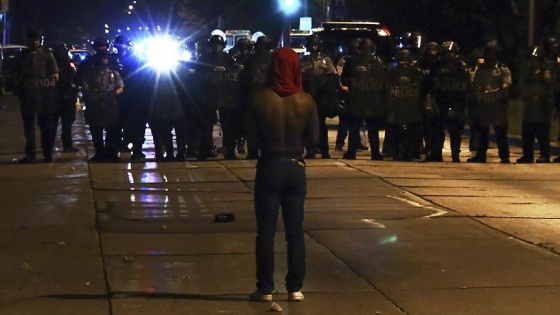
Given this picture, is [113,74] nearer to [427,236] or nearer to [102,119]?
[102,119]

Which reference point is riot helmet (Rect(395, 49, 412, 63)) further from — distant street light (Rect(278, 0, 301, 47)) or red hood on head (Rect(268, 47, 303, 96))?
distant street light (Rect(278, 0, 301, 47))

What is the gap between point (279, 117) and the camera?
8.05 metres

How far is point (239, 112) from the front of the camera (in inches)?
687

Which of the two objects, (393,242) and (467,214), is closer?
(393,242)

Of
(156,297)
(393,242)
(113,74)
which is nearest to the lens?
(156,297)

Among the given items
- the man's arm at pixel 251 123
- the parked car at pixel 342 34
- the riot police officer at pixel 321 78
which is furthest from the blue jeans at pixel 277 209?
the parked car at pixel 342 34

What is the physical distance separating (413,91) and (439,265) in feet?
26.3

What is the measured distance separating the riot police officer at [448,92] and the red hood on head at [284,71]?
9299 mm

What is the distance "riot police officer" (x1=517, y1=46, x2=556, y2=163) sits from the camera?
56.2 ft

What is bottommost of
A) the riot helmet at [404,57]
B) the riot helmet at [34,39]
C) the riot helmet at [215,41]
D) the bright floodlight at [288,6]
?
the riot helmet at [404,57]

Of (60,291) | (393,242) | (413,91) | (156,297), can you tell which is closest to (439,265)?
(393,242)

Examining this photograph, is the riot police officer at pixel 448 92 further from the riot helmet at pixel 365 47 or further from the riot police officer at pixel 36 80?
the riot police officer at pixel 36 80

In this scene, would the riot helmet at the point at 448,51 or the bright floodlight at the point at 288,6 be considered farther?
the bright floodlight at the point at 288,6

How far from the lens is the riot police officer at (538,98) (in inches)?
674
